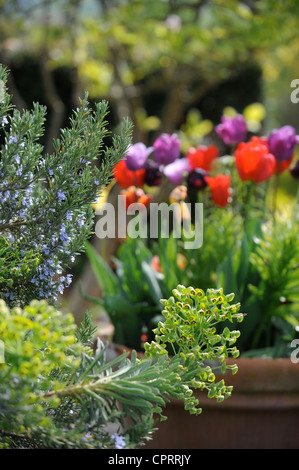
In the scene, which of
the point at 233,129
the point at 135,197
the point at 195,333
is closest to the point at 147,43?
the point at 233,129

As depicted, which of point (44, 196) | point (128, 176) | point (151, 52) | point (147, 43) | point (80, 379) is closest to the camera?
point (80, 379)

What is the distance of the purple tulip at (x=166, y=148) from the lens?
1340mm

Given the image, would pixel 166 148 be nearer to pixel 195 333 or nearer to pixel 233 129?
pixel 233 129

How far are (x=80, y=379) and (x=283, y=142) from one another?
3.03ft

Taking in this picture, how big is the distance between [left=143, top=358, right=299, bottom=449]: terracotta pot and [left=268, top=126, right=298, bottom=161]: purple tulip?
1.64ft

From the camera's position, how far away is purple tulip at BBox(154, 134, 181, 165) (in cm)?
134

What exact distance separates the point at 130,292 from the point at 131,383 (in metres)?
0.88

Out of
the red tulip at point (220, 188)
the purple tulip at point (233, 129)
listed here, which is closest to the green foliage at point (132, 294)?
the red tulip at point (220, 188)

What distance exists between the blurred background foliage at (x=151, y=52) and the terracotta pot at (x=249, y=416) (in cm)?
154

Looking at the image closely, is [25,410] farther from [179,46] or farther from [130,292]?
[179,46]

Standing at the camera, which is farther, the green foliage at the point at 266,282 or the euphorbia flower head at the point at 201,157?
the euphorbia flower head at the point at 201,157

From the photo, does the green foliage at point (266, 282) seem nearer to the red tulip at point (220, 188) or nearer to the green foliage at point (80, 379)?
the red tulip at point (220, 188)

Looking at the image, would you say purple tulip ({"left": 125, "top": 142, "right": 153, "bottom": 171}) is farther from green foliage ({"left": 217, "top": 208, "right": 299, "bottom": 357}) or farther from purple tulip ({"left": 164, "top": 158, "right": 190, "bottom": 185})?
green foliage ({"left": 217, "top": 208, "right": 299, "bottom": 357})

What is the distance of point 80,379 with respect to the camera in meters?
0.61
